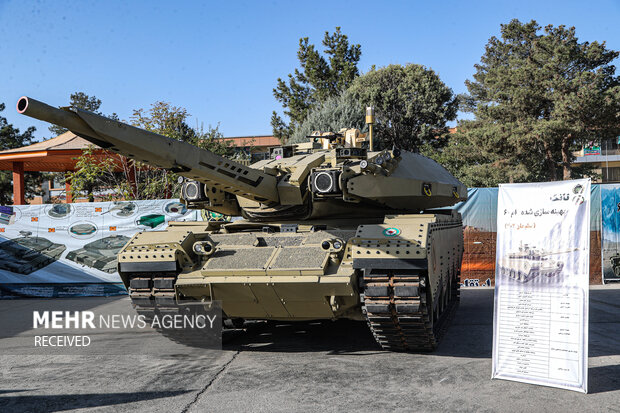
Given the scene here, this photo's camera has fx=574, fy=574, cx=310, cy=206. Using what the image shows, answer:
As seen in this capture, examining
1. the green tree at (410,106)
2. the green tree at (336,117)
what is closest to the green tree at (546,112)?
the green tree at (410,106)

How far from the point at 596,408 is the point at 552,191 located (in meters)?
2.16

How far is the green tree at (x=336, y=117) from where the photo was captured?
26688 mm

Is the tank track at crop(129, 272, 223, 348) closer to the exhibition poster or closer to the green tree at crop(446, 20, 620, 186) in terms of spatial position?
the exhibition poster

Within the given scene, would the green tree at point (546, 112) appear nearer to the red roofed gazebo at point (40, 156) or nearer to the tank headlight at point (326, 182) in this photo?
the red roofed gazebo at point (40, 156)

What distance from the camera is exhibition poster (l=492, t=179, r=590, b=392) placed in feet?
18.5

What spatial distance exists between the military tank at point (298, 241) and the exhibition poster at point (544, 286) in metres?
0.97

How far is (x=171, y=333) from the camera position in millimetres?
8211

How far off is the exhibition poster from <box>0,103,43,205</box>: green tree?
101 ft

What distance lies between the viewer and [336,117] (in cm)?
2712

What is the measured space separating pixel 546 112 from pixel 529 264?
21.3 meters

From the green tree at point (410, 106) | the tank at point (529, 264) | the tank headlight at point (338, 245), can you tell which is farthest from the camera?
the green tree at point (410, 106)

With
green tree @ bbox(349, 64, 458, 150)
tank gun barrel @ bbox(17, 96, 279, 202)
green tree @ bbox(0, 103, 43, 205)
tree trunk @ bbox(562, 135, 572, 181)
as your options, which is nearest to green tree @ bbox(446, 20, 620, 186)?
tree trunk @ bbox(562, 135, 572, 181)

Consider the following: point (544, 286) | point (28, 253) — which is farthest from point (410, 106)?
point (544, 286)

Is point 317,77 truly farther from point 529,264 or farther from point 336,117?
point 529,264
